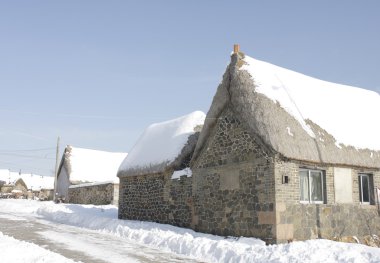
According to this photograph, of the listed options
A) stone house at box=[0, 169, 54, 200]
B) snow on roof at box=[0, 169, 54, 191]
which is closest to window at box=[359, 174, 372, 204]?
stone house at box=[0, 169, 54, 200]

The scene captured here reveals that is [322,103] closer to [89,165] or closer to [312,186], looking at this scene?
[312,186]

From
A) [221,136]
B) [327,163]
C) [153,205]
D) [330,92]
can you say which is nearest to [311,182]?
[327,163]

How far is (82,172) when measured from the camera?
44.1m

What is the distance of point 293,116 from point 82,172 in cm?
3379

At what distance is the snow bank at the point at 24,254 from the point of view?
31.6 feet

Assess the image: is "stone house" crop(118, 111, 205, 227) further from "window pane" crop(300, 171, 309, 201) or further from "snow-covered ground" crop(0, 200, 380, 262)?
"window pane" crop(300, 171, 309, 201)

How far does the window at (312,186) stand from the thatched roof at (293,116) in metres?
0.66

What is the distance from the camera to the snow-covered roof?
43594 millimetres

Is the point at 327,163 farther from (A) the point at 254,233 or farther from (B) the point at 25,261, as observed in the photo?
(B) the point at 25,261

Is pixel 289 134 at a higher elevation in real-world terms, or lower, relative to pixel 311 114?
lower

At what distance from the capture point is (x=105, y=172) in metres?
46.4

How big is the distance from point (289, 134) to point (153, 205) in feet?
26.1

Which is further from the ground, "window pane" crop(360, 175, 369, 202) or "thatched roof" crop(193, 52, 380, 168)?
"thatched roof" crop(193, 52, 380, 168)

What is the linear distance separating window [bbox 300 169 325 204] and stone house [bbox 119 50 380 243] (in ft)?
0.11
